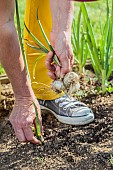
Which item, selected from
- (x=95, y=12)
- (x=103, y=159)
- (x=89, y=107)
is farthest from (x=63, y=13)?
(x=95, y=12)

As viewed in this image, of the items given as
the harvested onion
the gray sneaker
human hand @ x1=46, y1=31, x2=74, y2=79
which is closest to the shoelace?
the gray sneaker

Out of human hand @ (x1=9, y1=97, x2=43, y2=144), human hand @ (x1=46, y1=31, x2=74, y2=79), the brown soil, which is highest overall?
human hand @ (x1=46, y1=31, x2=74, y2=79)

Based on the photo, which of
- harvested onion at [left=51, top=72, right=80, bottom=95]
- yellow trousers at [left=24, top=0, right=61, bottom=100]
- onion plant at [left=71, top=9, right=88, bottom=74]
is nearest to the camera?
harvested onion at [left=51, top=72, right=80, bottom=95]

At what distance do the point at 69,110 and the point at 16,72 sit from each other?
2.27ft

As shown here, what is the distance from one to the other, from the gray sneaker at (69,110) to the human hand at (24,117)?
0.48 metres

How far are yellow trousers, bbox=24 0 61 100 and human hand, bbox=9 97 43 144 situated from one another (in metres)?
0.29

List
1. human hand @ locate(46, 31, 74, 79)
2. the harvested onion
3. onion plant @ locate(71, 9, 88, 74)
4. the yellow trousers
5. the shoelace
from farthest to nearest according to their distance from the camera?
onion plant @ locate(71, 9, 88, 74), the shoelace, the yellow trousers, the harvested onion, human hand @ locate(46, 31, 74, 79)

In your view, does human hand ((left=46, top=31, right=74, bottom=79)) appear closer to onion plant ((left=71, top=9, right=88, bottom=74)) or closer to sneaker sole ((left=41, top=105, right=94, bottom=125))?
sneaker sole ((left=41, top=105, right=94, bottom=125))

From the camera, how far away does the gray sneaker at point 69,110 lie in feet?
9.40

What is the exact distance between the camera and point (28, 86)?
2379 millimetres

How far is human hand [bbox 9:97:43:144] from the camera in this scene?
7.88 feet

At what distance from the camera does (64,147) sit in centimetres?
263

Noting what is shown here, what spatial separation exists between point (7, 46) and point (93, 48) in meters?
0.87

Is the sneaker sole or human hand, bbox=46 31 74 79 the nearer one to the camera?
human hand, bbox=46 31 74 79
